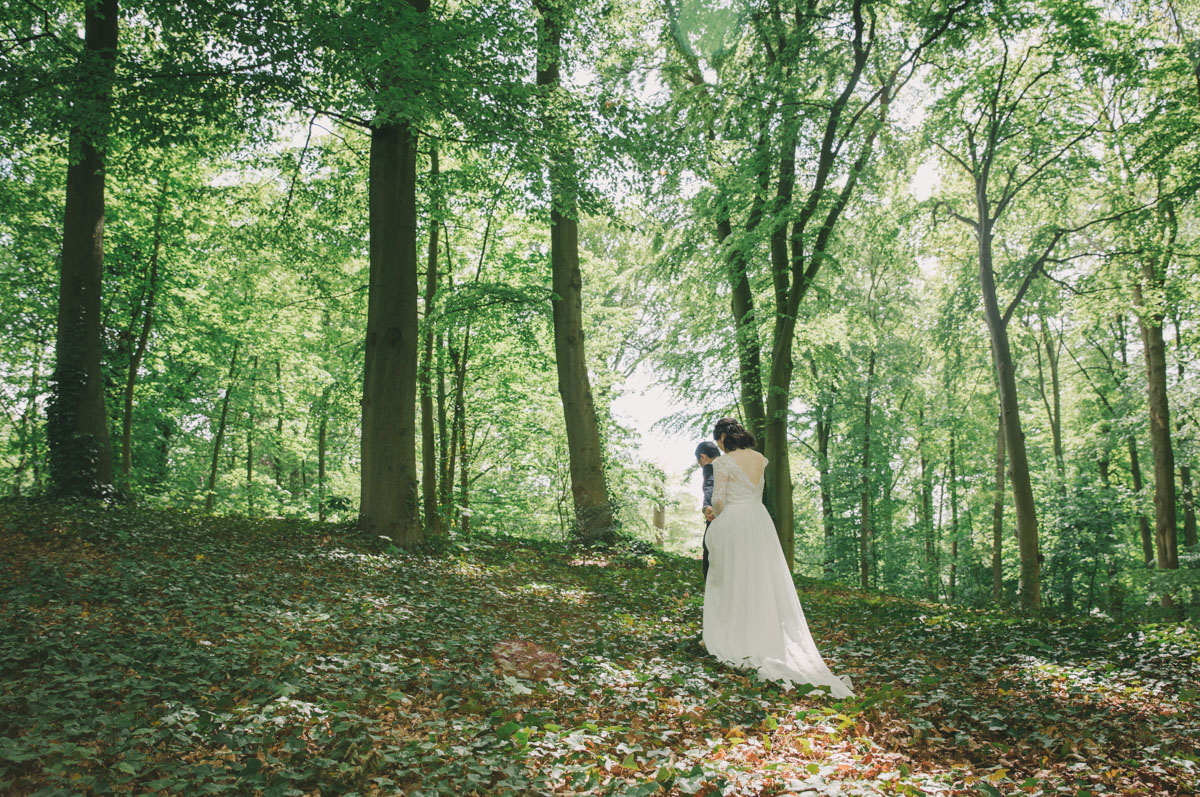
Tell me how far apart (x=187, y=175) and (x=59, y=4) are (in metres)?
4.79

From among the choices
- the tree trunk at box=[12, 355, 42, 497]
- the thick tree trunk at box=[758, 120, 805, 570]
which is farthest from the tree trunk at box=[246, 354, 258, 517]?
the thick tree trunk at box=[758, 120, 805, 570]

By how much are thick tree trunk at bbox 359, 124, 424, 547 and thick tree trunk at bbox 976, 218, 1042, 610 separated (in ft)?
36.3

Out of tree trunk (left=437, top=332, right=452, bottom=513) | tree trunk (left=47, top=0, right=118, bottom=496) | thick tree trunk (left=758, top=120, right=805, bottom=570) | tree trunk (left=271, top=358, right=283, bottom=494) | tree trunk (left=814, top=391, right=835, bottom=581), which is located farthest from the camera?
tree trunk (left=271, top=358, right=283, bottom=494)

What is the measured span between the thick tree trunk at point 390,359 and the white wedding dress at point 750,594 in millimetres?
5050

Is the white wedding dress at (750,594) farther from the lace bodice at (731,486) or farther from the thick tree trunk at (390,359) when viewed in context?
the thick tree trunk at (390,359)

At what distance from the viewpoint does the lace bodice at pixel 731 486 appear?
693 cm

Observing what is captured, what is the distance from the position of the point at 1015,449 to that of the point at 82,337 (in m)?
17.2

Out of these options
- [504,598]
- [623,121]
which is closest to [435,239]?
[623,121]

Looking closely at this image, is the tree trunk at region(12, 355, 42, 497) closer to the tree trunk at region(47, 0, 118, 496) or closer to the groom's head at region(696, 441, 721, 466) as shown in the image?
the tree trunk at region(47, 0, 118, 496)

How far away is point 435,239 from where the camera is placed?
13.9m

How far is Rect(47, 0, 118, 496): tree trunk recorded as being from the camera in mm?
10766

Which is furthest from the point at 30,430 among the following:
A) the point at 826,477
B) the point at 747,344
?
the point at 826,477

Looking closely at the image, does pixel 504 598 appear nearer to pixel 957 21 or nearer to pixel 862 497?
pixel 957 21

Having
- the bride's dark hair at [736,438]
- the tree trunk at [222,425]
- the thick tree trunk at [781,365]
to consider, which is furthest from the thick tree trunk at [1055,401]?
the tree trunk at [222,425]
